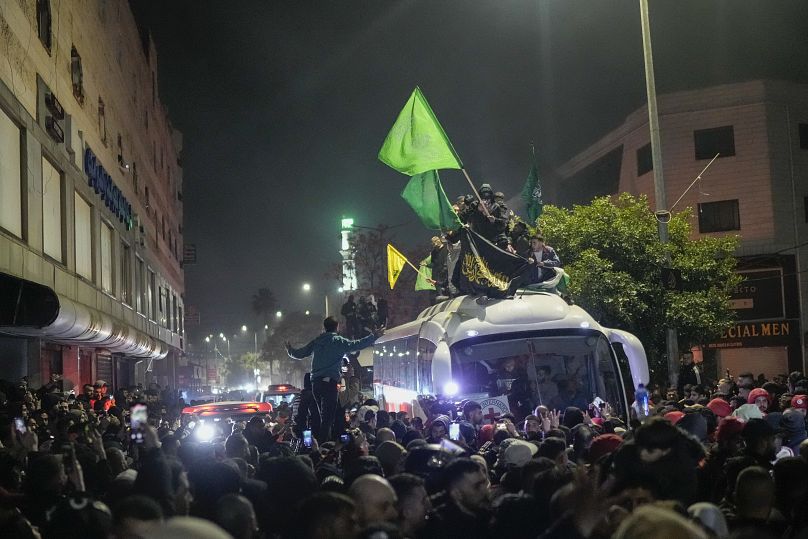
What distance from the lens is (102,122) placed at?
31.8 m

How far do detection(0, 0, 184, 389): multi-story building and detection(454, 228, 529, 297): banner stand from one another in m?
7.23

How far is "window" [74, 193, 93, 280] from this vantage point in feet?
87.6

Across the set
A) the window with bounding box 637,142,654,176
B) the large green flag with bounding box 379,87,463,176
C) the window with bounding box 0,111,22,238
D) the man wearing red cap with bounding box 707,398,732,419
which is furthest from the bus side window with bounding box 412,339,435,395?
the window with bounding box 637,142,654,176

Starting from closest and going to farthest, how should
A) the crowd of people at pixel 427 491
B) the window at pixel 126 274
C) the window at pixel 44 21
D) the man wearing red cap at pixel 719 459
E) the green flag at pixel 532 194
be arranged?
the crowd of people at pixel 427 491, the man wearing red cap at pixel 719 459, the window at pixel 44 21, the green flag at pixel 532 194, the window at pixel 126 274

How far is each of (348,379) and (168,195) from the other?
154 ft

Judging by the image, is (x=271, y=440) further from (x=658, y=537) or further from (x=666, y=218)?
(x=666, y=218)

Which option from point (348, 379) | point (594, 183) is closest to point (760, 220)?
point (594, 183)

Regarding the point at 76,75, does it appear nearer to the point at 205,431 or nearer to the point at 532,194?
the point at 532,194

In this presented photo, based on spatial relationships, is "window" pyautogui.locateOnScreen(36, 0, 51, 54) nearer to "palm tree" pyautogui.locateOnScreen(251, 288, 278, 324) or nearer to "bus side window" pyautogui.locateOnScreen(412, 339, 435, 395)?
"bus side window" pyautogui.locateOnScreen(412, 339, 435, 395)

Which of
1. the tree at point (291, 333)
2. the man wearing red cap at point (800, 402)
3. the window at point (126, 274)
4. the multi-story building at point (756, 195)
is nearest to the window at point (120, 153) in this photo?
the window at point (126, 274)

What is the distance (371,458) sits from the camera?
7.38 m

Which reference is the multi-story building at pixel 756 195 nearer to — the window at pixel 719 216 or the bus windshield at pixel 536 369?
the window at pixel 719 216

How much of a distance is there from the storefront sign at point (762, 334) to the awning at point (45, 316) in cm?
2537

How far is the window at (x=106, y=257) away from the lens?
31.4 m
